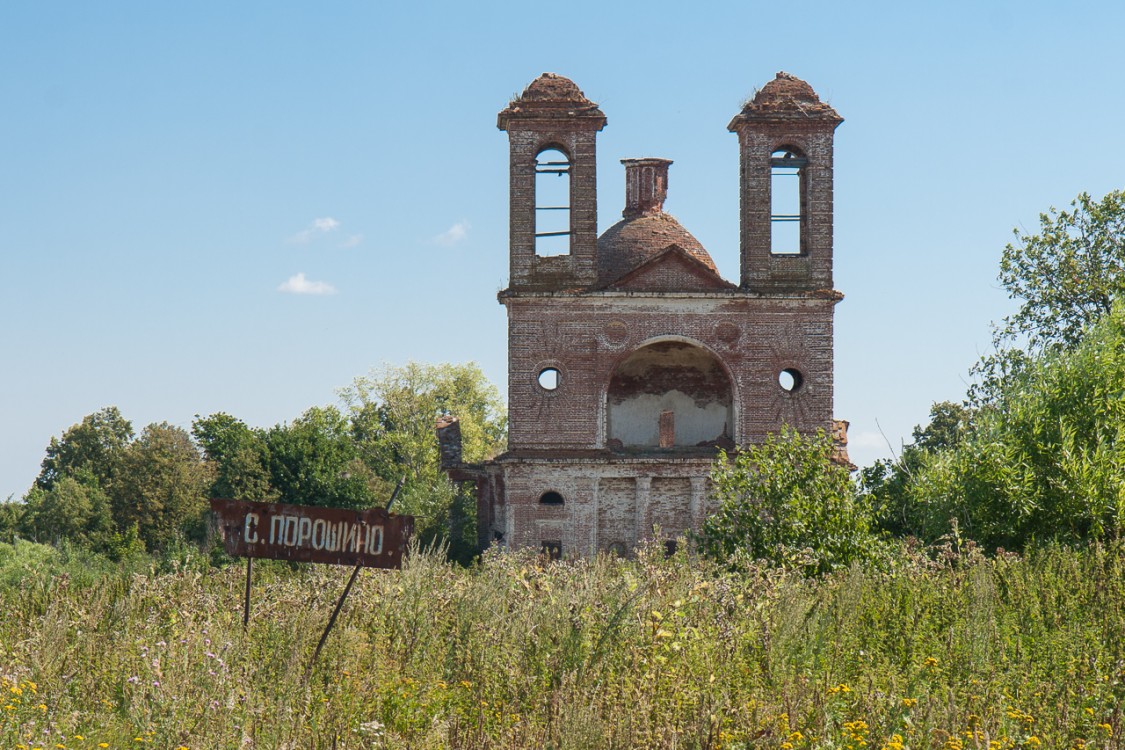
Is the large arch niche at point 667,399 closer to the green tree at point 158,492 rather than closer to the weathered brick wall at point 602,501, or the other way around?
the weathered brick wall at point 602,501

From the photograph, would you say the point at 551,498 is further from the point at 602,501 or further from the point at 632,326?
the point at 632,326

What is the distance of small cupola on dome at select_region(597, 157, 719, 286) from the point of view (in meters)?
30.3

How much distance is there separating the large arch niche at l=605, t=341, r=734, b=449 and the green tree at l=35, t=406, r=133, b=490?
38770 millimetres

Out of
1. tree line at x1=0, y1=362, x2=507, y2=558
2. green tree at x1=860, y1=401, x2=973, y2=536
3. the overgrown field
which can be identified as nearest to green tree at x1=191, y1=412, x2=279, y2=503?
tree line at x1=0, y1=362, x2=507, y2=558

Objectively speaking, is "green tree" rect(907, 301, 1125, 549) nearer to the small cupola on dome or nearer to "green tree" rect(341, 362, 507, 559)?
the small cupola on dome

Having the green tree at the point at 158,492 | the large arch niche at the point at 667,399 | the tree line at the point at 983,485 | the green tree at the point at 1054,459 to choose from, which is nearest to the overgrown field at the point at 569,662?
the tree line at the point at 983,485

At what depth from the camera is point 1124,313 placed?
21.8m

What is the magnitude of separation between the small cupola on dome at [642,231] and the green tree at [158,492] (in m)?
22.7

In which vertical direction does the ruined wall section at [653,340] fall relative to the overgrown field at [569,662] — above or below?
above

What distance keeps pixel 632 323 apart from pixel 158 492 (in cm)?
2720

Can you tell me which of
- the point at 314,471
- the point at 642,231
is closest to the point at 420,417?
the point at 314,471

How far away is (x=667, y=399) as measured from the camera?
3025 centimetres

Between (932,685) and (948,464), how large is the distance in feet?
54.0

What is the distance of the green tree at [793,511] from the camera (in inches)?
623
